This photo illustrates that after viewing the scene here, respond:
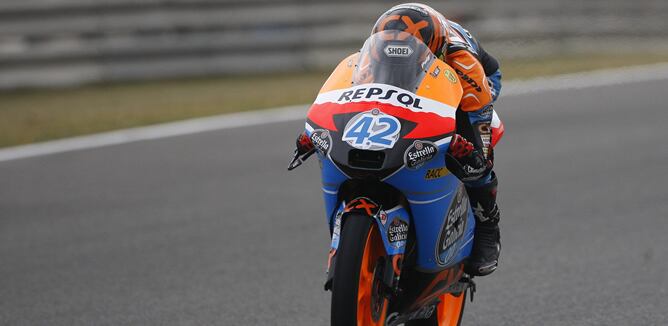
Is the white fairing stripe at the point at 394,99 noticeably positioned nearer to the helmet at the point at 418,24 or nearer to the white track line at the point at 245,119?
the helmet at the point at 418,24

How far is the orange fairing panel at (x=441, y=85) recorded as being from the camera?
4.34m

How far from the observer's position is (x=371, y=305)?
4.27 meters

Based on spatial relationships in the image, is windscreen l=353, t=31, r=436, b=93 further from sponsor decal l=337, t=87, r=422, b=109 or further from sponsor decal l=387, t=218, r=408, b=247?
sponsor decal l=387, t=218, r=408, b=247

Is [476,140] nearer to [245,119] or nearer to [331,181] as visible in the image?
[331,181]

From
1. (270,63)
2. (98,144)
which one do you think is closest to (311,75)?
(270,63)

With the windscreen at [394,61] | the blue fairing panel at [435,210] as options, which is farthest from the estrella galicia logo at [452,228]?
the windscreen at [394,61]

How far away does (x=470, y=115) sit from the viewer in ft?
15.4

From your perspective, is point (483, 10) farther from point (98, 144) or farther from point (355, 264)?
point (355, 264)

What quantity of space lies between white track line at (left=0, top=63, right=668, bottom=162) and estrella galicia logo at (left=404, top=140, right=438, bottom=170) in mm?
6162

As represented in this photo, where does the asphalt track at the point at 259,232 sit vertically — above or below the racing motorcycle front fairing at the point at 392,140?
below

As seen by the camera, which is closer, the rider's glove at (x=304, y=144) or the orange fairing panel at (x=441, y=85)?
the orange fairing panel at (x=441, y=85)

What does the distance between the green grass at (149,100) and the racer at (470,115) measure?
6.15 meters

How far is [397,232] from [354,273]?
304 millimetres

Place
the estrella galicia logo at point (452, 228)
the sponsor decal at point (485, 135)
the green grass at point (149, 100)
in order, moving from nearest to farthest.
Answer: the estrella galicia logo at point (452, 228), the sponsor decal at point (485, 135), the green grass at point (149, 100)
